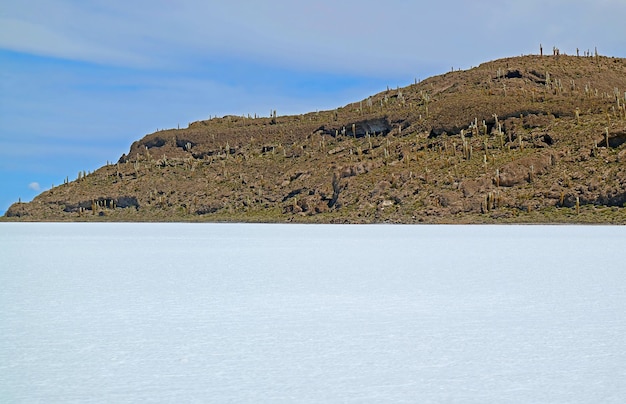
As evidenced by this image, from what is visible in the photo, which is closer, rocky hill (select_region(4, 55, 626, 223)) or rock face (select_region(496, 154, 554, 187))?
rocky hill (select_region(4, 55, 626, 223))

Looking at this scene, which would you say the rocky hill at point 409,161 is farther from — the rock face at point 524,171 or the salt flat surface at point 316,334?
the salt flat surface at point 316,334

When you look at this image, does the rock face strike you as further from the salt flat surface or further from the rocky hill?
the salt flat surface

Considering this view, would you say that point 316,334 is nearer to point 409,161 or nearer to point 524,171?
point 524,171

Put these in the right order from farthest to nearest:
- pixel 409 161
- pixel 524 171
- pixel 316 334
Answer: pixel 409 161
pixel 524 171
pixel 316 334

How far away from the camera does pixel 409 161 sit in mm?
61469

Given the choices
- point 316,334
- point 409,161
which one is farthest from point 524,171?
point 316,334

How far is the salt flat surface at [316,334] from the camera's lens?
19.8 ft

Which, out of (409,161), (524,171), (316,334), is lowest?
(316,334)

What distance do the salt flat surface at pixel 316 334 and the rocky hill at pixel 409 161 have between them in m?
35.9

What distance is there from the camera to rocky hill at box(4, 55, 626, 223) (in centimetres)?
5156

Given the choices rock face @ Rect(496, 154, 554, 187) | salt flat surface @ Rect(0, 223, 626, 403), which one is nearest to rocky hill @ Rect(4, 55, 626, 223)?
rock face @ Rect(496, 154, 554, 187)

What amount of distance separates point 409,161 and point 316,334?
53.9 m

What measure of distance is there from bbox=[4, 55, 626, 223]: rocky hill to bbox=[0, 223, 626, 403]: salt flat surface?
118 ft

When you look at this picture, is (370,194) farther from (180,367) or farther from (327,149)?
(180,367)
